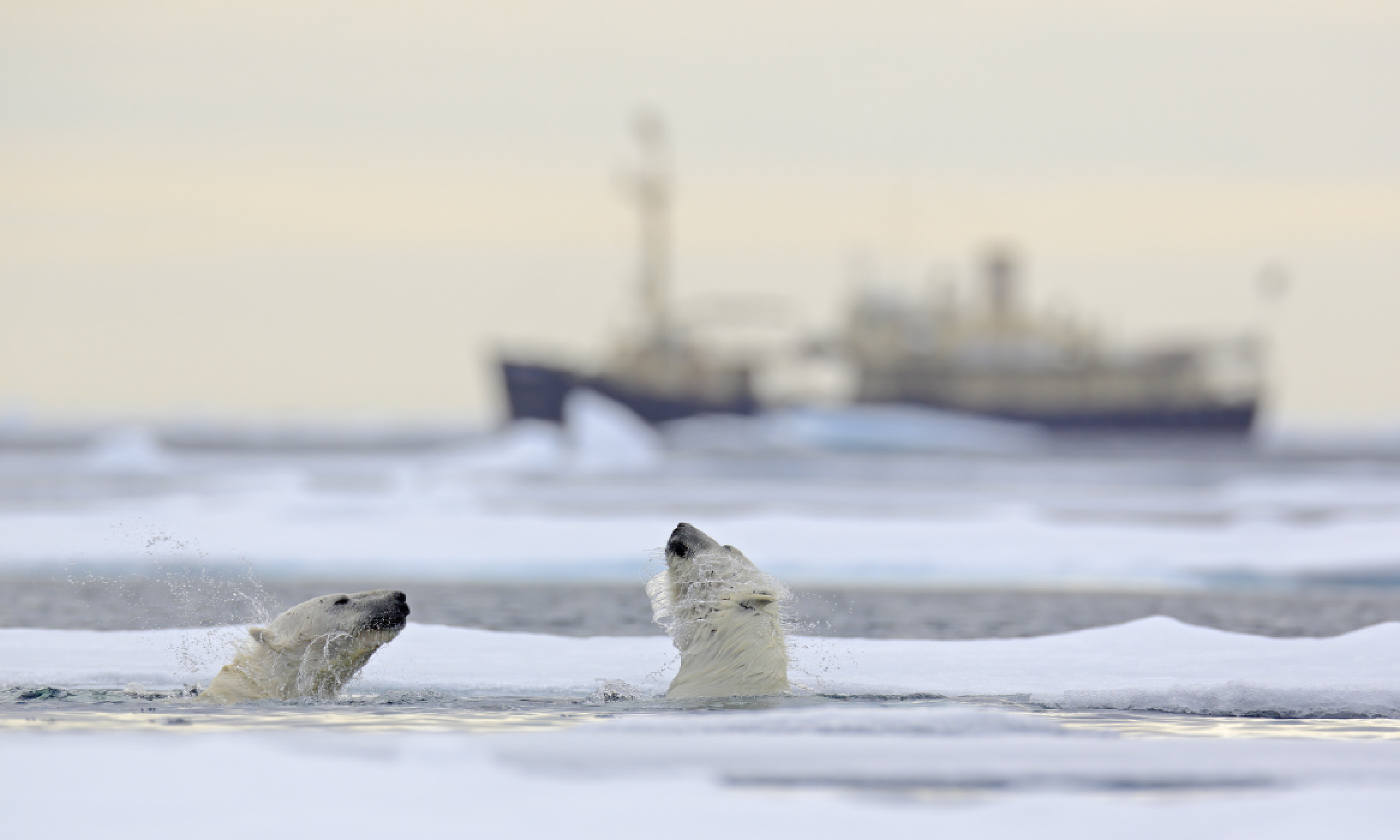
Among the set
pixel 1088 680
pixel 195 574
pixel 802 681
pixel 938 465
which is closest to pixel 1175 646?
pixel 1088 680

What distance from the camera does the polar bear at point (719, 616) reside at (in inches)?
257

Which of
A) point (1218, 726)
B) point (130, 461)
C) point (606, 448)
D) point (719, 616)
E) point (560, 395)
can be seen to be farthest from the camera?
point (560, 395)

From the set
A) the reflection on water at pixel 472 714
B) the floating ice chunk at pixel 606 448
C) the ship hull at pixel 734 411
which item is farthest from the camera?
the ship hull at pixel 734 411

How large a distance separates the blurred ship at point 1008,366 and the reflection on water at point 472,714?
6287 centimetres

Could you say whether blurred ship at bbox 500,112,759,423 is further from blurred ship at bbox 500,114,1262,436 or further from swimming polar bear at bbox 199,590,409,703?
swimming polar bear at bbox 199,590,409,703

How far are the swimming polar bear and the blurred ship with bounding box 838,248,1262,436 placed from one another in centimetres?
6306

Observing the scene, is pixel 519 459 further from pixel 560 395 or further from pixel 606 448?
pixel 560 395

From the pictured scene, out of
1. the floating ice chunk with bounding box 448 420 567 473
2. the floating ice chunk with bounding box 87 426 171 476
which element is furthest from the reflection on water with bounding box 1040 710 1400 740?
the floating ice chunk with bounding box 87 426 171 476

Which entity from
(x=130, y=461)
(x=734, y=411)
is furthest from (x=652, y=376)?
(x=130, y=461)

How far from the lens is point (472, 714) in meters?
6.32

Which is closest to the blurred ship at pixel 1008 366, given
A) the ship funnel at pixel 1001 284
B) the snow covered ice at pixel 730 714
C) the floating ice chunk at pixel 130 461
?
the ship funnel at pixel 1001 284

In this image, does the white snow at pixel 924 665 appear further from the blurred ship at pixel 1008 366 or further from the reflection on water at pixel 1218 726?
the blurred ship at pixel 1008 366

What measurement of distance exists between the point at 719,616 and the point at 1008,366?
6357cm

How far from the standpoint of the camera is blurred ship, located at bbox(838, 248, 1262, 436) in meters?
68.8
